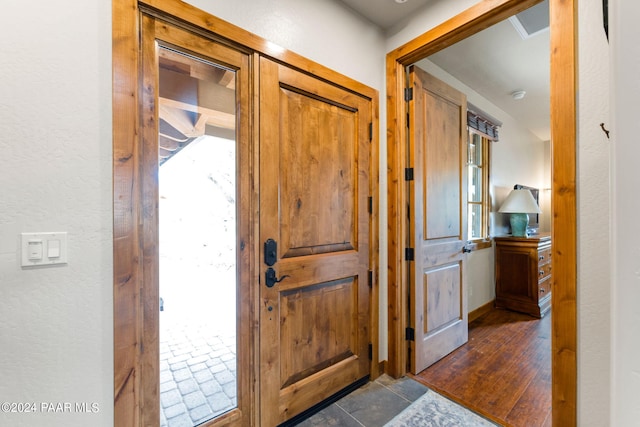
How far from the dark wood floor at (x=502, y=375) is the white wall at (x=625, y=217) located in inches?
70.9

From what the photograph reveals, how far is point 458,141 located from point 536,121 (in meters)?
2.85

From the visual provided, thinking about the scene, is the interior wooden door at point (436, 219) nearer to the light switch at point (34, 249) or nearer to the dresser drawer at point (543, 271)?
the dresser drawer at point (543, 271)

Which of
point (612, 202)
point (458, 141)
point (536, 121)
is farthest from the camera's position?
point (536, 121)

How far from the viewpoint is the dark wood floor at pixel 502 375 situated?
1.76m

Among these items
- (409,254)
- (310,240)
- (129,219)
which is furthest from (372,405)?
(129,219)

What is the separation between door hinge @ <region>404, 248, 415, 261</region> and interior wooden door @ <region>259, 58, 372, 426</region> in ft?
1.08

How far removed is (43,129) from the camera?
3.30ft

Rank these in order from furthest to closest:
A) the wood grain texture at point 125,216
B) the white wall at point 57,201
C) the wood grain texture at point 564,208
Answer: the wood grain texture at point 564,208 → the wood grain texture at point 125,216 → the white wall at point 57,201

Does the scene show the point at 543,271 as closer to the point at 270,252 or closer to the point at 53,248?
the point at 270,252

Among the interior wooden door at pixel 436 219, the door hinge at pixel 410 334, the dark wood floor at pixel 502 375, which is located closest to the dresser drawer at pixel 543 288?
the dark wood floor at pixel 502 375

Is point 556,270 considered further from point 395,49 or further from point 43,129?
point 43,129

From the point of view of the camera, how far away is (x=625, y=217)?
37 cm

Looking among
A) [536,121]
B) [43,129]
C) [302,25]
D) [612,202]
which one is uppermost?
[536,121]

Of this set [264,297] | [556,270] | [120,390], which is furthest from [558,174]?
[120,390]
